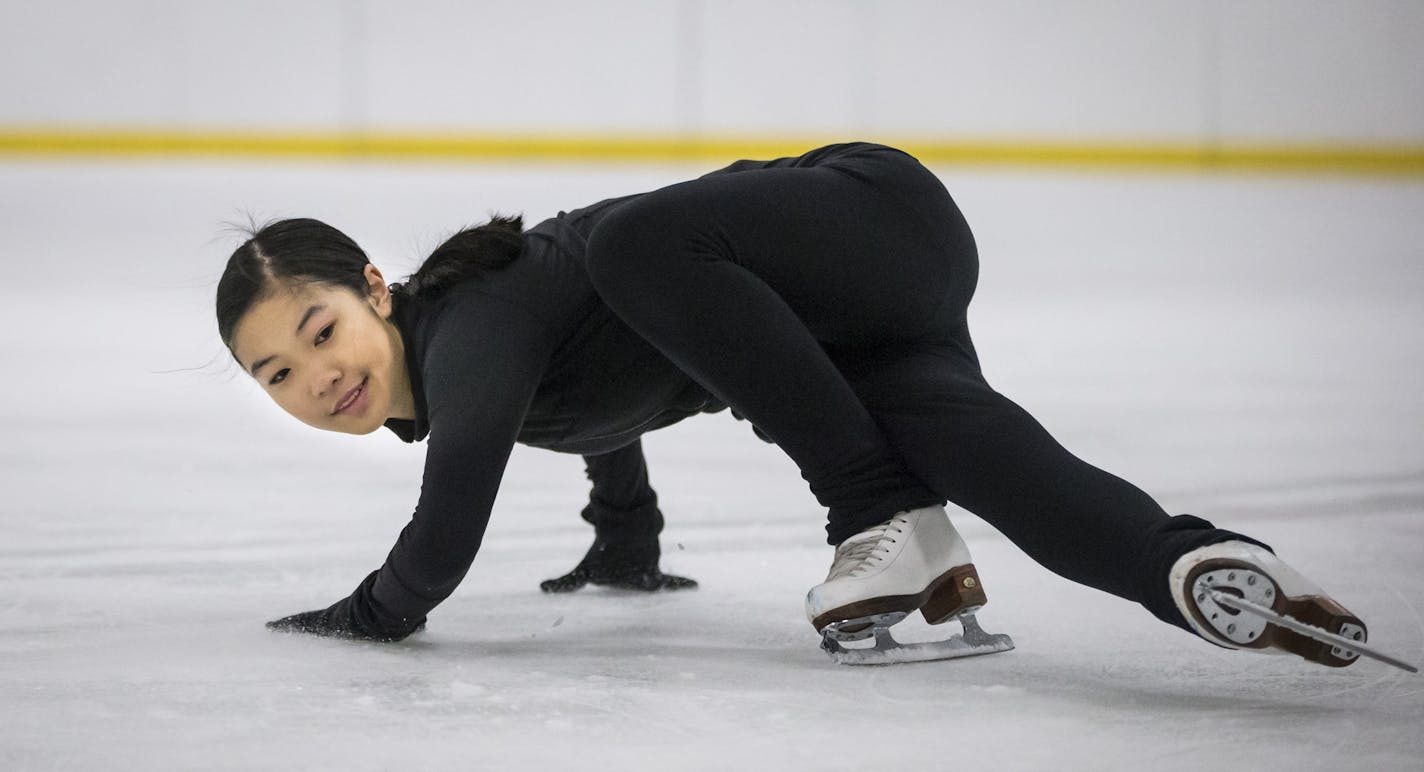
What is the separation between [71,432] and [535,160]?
417 cm

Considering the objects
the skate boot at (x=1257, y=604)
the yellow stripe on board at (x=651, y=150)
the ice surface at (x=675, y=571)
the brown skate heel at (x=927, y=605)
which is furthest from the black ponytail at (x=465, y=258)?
the yellow stripe on board at (x=651, y=150)

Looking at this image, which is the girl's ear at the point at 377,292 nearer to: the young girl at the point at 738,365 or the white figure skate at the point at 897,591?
the young girl at the point at 738,365

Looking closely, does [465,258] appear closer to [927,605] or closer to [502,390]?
[502,390]

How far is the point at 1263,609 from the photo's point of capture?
1.16 meters

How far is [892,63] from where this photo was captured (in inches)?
271

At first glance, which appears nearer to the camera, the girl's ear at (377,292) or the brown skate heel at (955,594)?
the brown skate heel at (955,594)

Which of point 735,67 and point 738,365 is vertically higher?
point 735,67

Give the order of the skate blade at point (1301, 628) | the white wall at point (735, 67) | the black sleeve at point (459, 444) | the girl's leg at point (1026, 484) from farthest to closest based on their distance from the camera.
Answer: the white wall at point (735, 67) < the black sleeve at point (459, 444) < the girl's leg at point (1026, 484) < the skate blade at point (1301, 628)

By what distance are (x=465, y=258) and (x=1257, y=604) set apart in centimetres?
77

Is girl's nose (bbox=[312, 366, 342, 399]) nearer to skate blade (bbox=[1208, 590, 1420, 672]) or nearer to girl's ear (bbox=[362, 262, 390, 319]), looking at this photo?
girl's ear (bbox=[362, 262, 390, 319])

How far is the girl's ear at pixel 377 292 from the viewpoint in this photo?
151 centimetres

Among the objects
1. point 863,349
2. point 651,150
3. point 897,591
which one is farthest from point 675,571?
point 651,150

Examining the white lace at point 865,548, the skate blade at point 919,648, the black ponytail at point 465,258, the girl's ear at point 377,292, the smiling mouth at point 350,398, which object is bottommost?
the skate blade at point 919,648

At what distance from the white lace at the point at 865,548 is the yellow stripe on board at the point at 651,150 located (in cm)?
546
